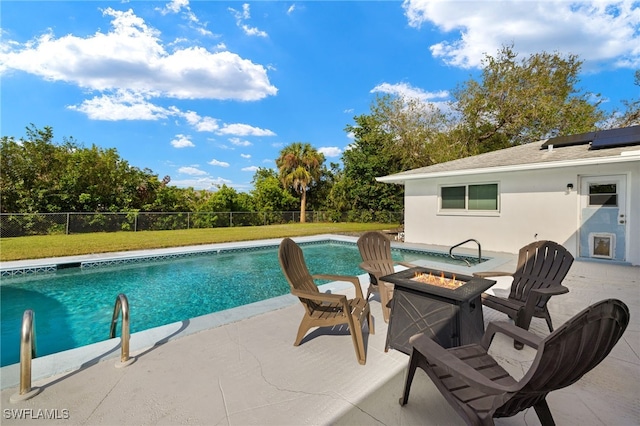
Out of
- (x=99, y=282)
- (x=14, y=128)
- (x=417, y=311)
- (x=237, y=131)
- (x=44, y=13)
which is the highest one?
(x=237, y=131)

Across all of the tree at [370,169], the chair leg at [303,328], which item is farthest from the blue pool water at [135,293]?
the tree at [370,169]

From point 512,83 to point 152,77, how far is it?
20.9 meters

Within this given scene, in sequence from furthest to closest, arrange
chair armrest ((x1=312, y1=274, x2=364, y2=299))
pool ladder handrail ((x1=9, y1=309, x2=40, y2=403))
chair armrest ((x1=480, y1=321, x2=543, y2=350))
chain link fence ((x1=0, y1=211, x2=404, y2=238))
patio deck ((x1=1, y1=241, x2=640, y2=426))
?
chain link fence ((x1=0, y1=211, x2=404, y2=238))
chair armrest ((x1=312, y1=274, x2=364, y2=299))
pool ladder handrail ((x1=9, y1=309, x2=40, y2=403))
patio deck ((x1=1, y1=241, x2=640, y2=426))
chair armrest ((x1=480, y1=321, x2=543, y2=350))

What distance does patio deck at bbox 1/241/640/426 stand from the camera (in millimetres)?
1910

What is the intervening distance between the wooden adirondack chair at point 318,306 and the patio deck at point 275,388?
0.21 meters

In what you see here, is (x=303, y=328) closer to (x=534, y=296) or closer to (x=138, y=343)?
(x=138, y=343)

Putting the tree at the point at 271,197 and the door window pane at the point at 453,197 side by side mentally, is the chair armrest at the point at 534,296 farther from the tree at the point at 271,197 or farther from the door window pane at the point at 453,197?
the tree at the point at 271,197

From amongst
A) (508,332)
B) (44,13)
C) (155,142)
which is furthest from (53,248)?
(155,142)

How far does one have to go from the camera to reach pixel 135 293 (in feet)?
19.4

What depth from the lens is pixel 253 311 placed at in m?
3.77

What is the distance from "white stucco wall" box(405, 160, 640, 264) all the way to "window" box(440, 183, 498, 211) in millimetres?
190

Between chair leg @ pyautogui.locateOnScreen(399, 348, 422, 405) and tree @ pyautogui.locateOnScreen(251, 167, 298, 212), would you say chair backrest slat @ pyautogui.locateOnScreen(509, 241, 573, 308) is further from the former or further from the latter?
tree @ pyautogui.locateOnScreen(251, 167, 298, 212)

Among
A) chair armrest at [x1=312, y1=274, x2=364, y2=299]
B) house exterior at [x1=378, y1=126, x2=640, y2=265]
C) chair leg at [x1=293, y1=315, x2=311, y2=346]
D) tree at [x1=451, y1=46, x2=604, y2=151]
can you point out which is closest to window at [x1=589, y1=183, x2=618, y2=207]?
house exterior at [x1=378, y1=126, x2=640, y2=265]

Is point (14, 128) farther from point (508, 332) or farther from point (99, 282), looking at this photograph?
point (508, 332)
